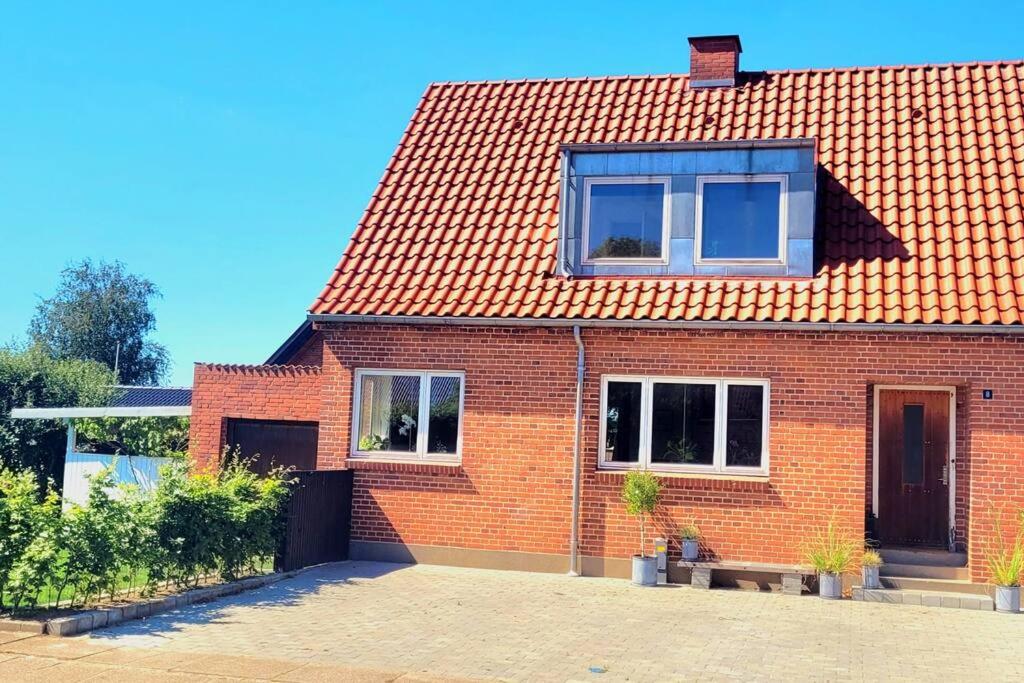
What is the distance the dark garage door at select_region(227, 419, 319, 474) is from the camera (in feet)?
58.4

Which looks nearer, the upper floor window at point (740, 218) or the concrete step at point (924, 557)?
the concrete step at point (924, 557)

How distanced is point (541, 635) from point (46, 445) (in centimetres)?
1630

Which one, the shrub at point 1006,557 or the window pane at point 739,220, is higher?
the window pane at point 739,220

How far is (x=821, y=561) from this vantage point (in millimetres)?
12625

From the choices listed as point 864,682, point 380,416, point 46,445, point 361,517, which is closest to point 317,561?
point 361,517

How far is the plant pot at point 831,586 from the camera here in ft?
41.0

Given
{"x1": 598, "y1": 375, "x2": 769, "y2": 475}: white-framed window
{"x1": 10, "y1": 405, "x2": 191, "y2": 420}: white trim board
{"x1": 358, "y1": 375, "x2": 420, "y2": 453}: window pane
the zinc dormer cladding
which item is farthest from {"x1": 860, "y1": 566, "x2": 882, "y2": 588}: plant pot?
{"x1": 10, "y1": 405, "x2": 191, "y2": 420}: white trim board

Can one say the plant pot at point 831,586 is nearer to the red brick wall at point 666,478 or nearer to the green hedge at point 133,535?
the red brick wall at point 666,478

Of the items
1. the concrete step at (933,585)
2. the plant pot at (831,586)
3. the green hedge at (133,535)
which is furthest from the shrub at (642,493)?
the green hedge at (133,535)

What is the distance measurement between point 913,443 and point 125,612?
10196 millimetres

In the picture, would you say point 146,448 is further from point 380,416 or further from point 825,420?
point 825,420

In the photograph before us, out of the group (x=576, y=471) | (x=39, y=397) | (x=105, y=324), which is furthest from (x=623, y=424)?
(x=105, y=324)

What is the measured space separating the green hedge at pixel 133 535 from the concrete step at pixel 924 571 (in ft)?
25.7

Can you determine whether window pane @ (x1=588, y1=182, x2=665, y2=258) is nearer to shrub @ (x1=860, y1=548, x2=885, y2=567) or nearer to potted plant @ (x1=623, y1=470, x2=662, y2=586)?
potted plant @ (x1=623, y1=470, x2=662, y2=586)
